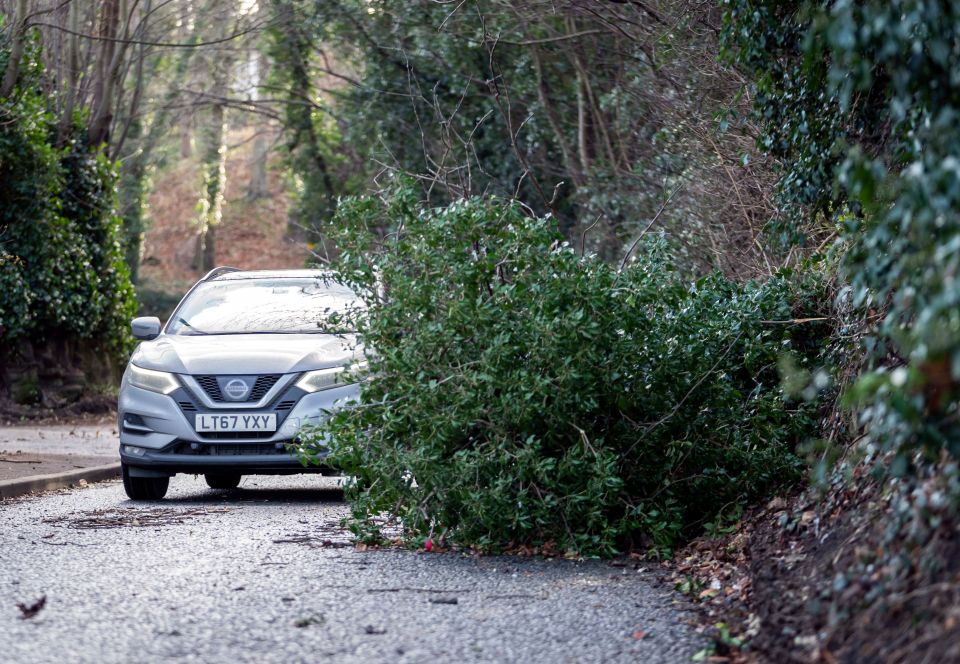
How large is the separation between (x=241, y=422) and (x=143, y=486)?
1211mm

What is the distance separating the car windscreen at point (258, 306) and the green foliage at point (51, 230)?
7331mm

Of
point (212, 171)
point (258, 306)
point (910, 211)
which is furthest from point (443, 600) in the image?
point (212, 171)

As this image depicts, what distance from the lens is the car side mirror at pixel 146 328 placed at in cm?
1120

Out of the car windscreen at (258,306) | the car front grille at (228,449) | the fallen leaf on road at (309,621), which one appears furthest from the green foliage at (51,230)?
the fallen leaf on road at (309,621)

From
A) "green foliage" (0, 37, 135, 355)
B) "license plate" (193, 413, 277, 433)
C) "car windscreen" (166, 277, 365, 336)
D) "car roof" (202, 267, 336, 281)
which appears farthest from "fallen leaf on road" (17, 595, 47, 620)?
"green foliage" (0, 37, 135, 355)

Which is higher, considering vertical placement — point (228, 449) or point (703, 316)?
point (703, 316)

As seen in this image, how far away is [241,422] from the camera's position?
34.0 feet

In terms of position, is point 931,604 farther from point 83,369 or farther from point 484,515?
point 83,369

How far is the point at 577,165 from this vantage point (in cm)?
2072

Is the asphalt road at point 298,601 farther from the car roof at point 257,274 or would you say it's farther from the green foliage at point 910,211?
the car roof at point 257,274

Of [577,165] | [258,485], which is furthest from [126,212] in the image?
[258,485]

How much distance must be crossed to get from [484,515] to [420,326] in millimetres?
1279

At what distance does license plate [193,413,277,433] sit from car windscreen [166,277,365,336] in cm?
109

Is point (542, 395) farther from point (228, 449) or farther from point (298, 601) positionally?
point (228, 449)
